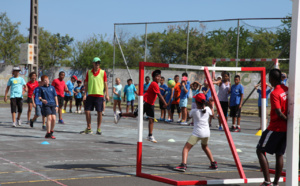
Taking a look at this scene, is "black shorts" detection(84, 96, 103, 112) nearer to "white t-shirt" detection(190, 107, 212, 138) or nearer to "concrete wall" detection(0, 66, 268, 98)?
"white t-shirt" detection(190, 107, 212, 138)

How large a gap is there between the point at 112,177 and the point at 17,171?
Answer: 1.53m

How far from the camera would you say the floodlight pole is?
5.24m

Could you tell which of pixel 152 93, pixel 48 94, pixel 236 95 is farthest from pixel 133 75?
pixel 152 93

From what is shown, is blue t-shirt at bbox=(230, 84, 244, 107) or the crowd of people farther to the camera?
blue t-shirt at bbox=(230, 84, 244, 107)

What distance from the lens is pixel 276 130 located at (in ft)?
20.1

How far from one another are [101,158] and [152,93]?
2977 millimetres

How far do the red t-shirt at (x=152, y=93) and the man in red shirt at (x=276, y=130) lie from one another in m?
4.81

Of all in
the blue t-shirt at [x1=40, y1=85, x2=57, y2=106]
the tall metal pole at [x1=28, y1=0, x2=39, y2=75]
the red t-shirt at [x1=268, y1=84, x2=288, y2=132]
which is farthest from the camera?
the tall metal pole at [x1=28, y1=0, x2=39, y2=75]

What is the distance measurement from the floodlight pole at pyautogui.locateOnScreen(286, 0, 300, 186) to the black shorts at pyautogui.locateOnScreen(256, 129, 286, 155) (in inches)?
27.7

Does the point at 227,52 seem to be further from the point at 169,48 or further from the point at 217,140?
the point at 217,140

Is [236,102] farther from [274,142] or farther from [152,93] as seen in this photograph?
[274,142]

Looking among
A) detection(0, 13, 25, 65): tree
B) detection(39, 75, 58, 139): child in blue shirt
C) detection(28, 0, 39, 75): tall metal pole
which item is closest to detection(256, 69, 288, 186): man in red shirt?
detection(39, 75, 58, 139): child in blue shirt

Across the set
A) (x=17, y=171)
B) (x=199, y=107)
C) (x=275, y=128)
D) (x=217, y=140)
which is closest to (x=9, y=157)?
(x=17, y=171)

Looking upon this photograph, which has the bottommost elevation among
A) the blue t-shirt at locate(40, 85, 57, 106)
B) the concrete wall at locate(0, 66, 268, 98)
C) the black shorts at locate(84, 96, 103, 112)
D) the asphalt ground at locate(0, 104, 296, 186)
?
the asphalt ground at locate(0, 104, 296, 186)
